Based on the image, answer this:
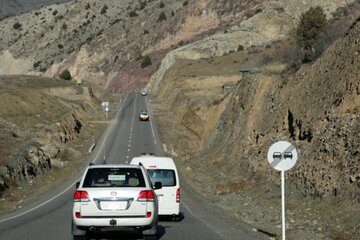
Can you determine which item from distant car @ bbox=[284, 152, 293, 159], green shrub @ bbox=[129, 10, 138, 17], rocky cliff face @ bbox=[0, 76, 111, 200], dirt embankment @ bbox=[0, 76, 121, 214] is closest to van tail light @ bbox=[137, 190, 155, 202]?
distant car @ bbox=[284, 152, 293, 159]

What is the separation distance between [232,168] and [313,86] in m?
9.56

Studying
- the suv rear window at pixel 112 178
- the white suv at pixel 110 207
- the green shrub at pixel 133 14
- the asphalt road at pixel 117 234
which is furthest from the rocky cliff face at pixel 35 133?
the green shrub at pixel 133 14

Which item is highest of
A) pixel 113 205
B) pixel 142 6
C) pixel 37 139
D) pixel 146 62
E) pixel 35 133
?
Result: pixel 142 6

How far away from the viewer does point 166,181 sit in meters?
22.4

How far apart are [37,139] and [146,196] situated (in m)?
43.3

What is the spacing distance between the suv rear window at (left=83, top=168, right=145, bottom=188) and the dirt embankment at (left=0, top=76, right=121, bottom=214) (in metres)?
16.7

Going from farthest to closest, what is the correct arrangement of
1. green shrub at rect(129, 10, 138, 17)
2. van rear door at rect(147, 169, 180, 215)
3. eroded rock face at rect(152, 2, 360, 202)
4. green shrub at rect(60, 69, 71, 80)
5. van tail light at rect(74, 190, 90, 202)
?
green shrub at rect(129, 10, 138, 17), green shrub at rect(60, 69, 71, 80), eroded rock face at rect(152, 2, 360, 202), van rear door at rect(147, 169, 180, 215), van tail light at rect(74, 190, 90, 202)

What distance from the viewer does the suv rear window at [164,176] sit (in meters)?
22.4

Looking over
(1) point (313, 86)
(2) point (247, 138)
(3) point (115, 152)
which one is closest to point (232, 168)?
(2) point (247, 138)

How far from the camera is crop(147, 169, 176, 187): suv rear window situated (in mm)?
22375

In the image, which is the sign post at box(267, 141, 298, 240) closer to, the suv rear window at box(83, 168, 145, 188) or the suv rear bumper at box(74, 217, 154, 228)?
the suv rear window at box(83, 168, 145, 188)

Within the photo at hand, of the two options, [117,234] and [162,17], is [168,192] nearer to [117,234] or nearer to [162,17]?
[117,234]

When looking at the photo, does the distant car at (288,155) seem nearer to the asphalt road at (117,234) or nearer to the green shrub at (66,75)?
the asphalt road at (117,234)

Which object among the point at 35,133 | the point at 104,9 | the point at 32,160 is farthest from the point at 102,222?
the point at 104,9
